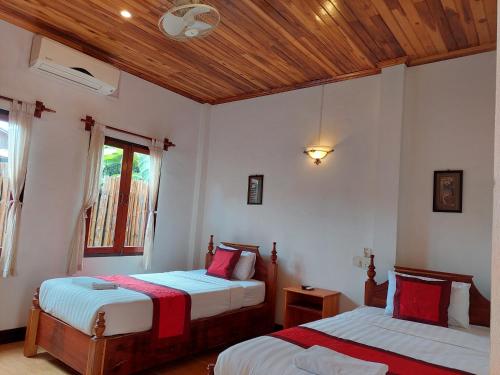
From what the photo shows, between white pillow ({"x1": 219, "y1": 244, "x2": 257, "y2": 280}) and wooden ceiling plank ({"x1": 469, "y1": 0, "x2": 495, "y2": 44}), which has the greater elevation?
wooden ceiling plank ({"x1": 469, "y1": 0, "x2": 495, "y2": 44})

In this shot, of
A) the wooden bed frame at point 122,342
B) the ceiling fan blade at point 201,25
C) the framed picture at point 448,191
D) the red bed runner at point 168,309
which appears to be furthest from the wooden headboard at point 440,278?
the ceiling fan blade at point 201,25

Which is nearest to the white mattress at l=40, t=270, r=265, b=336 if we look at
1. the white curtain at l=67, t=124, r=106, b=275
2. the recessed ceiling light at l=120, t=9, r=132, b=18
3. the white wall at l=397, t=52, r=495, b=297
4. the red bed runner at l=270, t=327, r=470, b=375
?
the white curtain at l=67, t=124, r=106, b=275

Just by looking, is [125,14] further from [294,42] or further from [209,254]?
[209,254]

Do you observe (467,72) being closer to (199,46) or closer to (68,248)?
(199,46)

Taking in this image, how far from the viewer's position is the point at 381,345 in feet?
7.26

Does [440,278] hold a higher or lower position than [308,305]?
A: higher

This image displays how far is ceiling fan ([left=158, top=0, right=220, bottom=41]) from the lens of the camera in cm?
239

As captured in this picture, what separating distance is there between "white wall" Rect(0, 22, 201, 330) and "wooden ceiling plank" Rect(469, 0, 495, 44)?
11.5 ft

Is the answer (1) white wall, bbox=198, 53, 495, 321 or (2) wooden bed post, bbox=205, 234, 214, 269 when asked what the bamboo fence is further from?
(1) white wall, bbox=198, 53, 495, 321

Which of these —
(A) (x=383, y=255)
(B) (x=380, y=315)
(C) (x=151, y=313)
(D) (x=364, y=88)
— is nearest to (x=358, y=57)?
(D) (x=364, y=88)

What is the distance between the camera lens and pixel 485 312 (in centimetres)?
290

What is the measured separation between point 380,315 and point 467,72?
2.35m

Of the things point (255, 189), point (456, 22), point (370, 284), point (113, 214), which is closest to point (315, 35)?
point (456, 22)

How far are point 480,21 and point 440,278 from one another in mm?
2125
